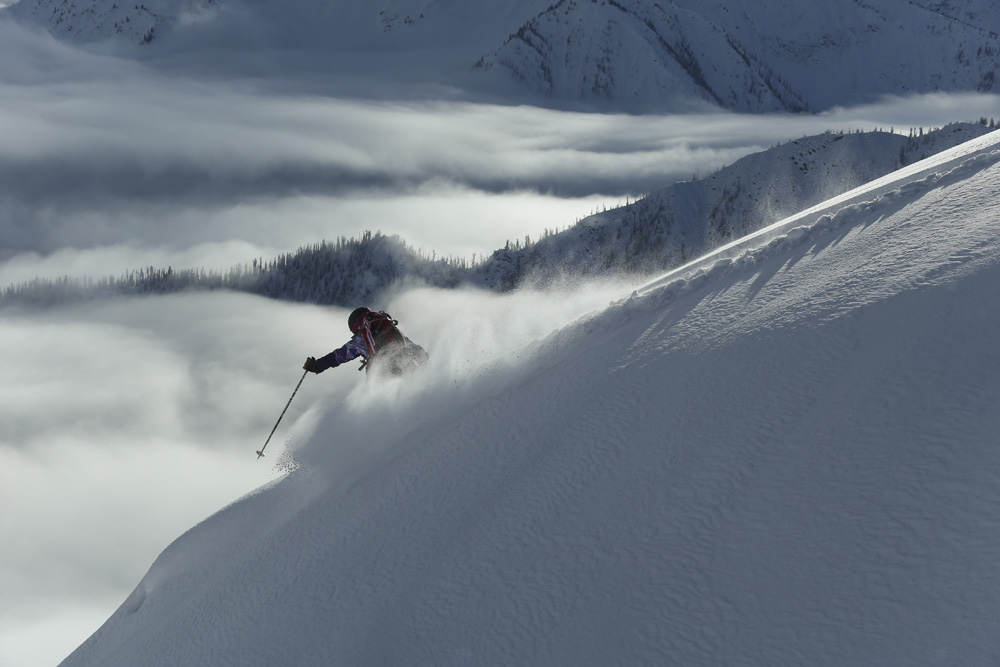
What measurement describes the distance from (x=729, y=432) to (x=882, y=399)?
166 centimetres

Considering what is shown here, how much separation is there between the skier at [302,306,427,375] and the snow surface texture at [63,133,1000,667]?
10.6 feet

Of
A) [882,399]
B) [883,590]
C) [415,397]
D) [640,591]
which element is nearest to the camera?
[883,590]

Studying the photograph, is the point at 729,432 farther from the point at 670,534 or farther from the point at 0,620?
the point at 0,620

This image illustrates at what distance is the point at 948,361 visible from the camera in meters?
8.71

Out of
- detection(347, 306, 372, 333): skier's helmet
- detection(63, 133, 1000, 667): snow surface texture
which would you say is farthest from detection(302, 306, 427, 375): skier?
detection(63, 133, 1000, 667): snow surface texture

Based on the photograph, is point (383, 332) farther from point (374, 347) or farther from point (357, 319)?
point (357, 319)

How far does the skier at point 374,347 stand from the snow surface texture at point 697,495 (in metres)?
3.22

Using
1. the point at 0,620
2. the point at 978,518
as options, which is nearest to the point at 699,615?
the point at 978,518

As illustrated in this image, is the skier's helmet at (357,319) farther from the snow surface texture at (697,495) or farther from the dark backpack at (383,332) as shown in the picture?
the snow surface texture at (697,495)

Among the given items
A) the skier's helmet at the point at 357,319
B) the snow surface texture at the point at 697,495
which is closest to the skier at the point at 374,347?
the skier's helmet at the point at 357,319

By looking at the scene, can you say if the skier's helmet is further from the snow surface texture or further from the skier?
the snow surface texture

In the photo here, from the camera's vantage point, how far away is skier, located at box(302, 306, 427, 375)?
57.9 feet

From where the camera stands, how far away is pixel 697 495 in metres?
8.56

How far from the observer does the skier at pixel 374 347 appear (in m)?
17.7
